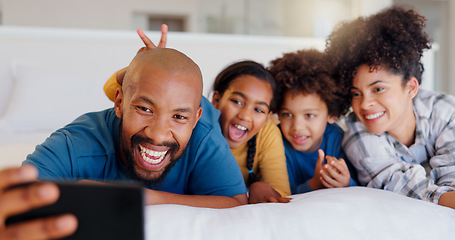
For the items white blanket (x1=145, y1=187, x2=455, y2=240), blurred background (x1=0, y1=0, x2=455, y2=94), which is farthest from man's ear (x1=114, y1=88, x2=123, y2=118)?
blurred background (x1=0, y1=0, x2=455, y2=94)

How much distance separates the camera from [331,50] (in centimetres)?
161

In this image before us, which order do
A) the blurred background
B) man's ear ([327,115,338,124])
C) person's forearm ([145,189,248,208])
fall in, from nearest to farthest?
person's forearm ([145,189,248,208]) → man's ear ([327,115,338,124]) → the blurred background

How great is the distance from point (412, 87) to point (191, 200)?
0.96 m

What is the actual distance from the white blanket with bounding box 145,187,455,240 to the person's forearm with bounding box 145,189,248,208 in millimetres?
140

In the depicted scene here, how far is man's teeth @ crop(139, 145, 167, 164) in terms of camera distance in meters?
0.95

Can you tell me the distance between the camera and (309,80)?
1.52 meters

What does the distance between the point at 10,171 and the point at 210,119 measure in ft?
2.57

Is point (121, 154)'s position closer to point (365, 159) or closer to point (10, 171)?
point (10, 171)

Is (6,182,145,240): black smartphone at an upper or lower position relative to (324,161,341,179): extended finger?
upper

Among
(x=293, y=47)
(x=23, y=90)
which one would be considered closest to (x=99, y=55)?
(x=23, y=90)

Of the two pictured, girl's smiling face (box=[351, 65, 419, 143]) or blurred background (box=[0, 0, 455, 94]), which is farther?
blurred background (box=[0, 0, 455, 94])

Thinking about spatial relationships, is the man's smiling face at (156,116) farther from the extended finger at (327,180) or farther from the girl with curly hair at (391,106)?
the girl with curly hair at (391,106)

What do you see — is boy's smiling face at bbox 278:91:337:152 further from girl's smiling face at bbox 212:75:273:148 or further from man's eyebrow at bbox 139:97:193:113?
man's eyebrow at bbox 139:97:193:113

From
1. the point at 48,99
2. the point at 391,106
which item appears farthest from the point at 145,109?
the point at 48,99
